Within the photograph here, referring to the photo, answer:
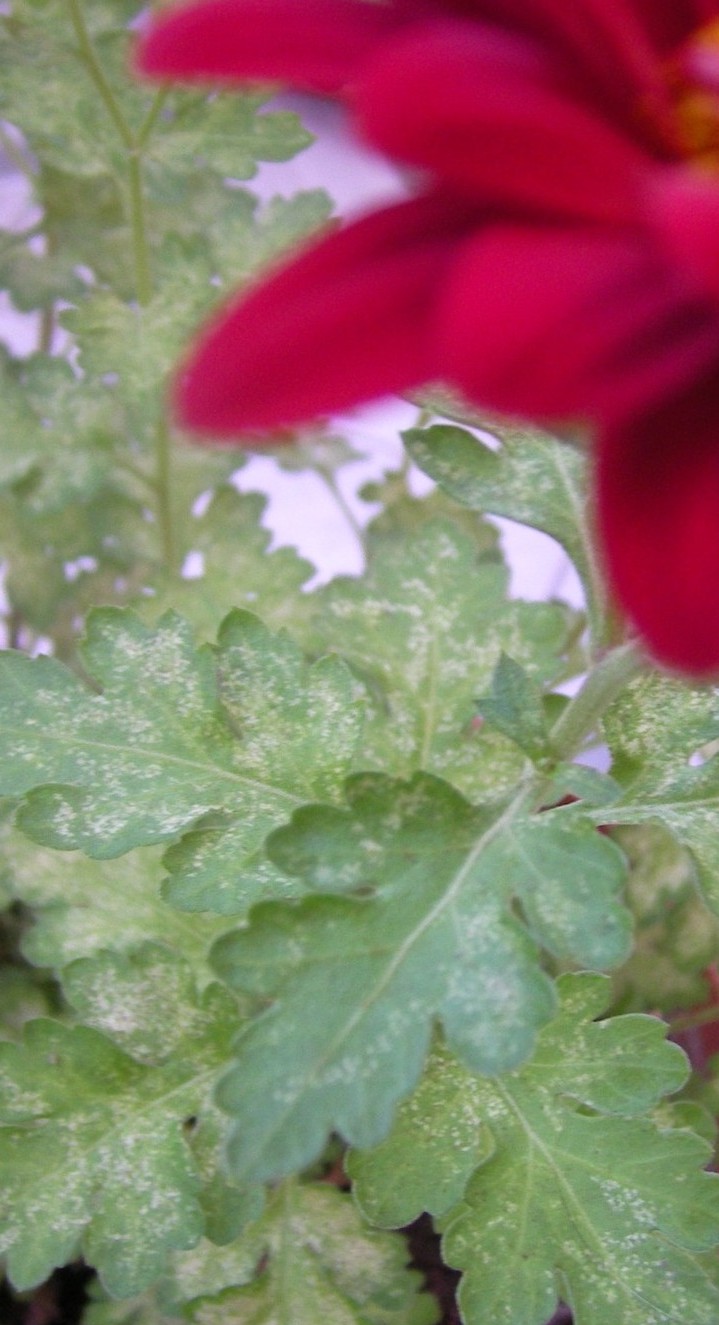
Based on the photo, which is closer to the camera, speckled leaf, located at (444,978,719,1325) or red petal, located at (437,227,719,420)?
red petal, located at (437,227,719,420)

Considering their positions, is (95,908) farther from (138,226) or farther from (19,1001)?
(138,226)

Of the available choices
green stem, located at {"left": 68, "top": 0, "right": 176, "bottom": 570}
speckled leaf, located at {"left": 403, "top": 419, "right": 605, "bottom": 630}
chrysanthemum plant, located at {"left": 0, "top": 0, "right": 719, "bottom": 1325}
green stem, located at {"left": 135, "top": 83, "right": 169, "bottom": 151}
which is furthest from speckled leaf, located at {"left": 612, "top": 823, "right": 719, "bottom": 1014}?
green stem, located at {"left": 135, "top": 83, "right": 169, "bottom": 151}

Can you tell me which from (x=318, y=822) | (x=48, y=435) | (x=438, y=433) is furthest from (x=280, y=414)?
(x=48, y=435)

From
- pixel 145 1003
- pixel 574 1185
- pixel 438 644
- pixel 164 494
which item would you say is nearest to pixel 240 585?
pixel 164 494

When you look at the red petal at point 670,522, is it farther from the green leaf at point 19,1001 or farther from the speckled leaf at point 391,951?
the green leaf at point 19,1001

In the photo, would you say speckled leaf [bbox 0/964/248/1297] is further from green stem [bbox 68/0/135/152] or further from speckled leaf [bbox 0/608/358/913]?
green stem [bbox 68/0/135/152]

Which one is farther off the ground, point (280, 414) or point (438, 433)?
point (280, 414)

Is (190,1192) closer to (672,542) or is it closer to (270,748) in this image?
(270,748)
